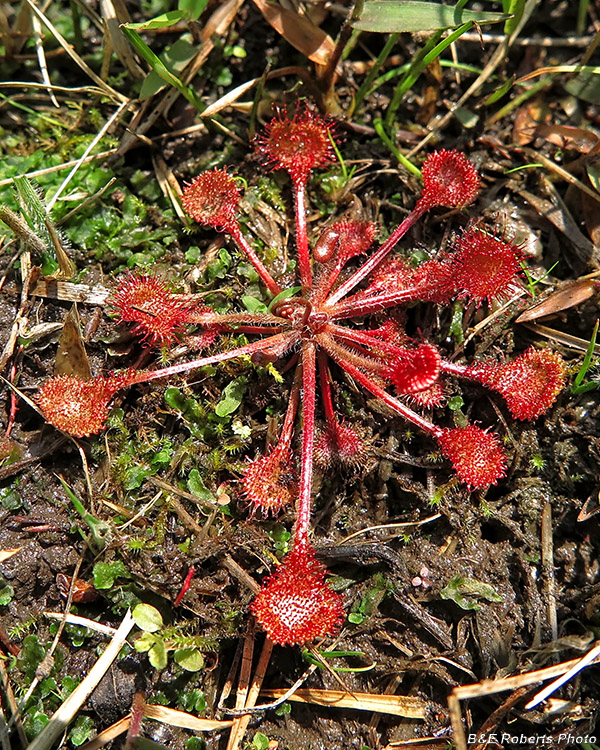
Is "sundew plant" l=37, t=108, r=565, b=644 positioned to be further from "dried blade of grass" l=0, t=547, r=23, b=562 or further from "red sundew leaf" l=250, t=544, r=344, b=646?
"dried blade of grass" l=0, t=547, r=23, b=562

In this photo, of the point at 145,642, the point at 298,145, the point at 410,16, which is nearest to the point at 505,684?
the point at 145,642

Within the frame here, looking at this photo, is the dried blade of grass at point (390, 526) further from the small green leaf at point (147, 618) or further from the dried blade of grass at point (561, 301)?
the dried blade of grass at point (561, 301)

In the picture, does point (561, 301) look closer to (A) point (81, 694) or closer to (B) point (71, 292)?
(B) point (71, 292)

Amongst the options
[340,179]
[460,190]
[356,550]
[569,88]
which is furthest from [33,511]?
[569,88]

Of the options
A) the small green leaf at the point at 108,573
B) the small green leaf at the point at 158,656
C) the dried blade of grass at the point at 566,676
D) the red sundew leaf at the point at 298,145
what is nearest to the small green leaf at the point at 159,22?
the red sundew leaf at the point at 298,145

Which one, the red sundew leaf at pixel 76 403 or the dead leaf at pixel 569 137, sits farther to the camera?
the dead leaf at pixel 569 137

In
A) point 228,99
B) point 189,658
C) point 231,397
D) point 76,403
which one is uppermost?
point 228,99
